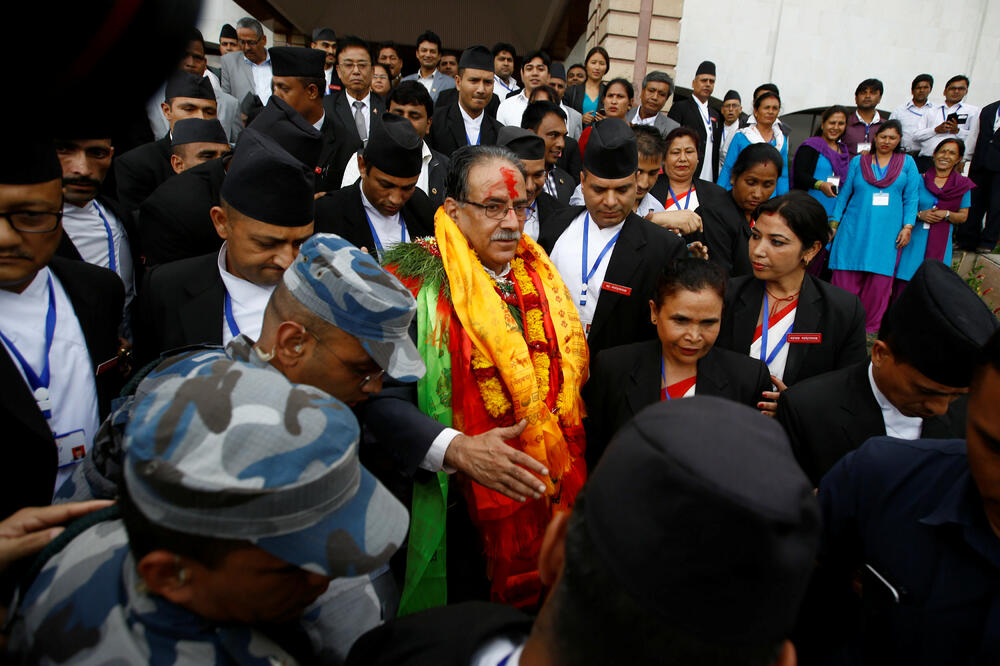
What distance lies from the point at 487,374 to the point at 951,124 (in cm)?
1055

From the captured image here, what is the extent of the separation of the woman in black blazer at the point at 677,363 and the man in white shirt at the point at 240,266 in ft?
5.15

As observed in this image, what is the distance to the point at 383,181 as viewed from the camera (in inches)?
138

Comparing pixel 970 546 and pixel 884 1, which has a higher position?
pixel 884 1

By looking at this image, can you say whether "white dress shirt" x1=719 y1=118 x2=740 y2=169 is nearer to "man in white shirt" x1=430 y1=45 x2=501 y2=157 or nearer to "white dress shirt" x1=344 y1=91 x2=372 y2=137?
"man in white shirt" x1=430 y1=45 x2=501 y2=157

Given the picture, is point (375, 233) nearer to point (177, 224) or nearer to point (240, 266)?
point (177, 224)

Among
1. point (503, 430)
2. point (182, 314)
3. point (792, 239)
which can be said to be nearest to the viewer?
point (503, 430)

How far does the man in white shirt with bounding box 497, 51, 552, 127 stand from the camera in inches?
276

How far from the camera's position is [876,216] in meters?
7.18

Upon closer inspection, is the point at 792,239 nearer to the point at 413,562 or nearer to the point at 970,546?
the point at 970,546

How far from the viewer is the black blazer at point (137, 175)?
4020mm

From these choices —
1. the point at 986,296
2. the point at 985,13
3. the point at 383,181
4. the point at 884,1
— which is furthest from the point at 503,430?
the point at 985,13

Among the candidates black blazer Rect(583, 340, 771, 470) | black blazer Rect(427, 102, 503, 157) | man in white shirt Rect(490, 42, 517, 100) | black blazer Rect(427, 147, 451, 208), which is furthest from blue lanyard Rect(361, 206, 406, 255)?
man in white shirt Rect(490, 42, 517, 100)

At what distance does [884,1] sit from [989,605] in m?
14.7

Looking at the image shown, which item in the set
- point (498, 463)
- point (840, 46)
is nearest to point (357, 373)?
point (498, 463)
